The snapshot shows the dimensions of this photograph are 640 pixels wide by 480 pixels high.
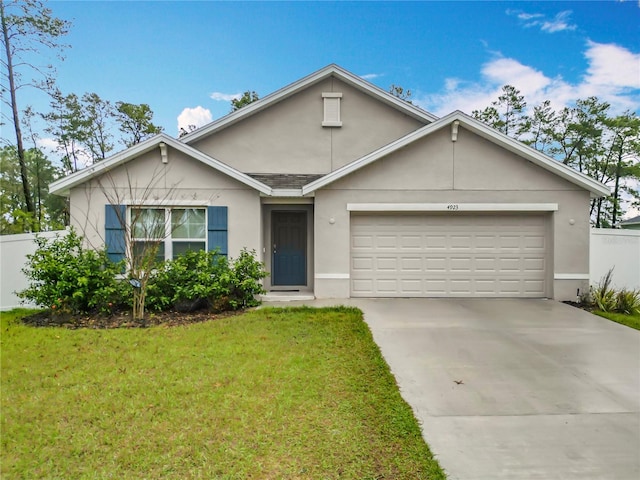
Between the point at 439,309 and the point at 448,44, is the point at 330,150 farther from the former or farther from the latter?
the point at 448,44

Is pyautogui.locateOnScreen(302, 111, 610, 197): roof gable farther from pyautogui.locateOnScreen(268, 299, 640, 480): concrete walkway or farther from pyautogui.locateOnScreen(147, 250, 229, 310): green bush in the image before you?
pyautogui.locateOnScreen(268, 299, 640, 480): concrete walkway

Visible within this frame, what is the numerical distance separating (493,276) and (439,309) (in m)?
2.39

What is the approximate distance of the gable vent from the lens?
1189 cm

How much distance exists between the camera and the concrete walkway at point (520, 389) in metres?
3.12

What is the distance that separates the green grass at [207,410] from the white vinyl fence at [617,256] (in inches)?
318

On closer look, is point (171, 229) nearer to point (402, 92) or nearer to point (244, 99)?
point (244, 99)

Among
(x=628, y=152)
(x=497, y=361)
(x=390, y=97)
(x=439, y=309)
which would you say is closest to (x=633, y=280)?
(x=439, y=309)

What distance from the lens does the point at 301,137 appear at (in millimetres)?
11805

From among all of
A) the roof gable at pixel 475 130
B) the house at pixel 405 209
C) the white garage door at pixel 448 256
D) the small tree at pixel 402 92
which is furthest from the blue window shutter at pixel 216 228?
the small tree at pixel 402 92

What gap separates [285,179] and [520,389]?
8.24m

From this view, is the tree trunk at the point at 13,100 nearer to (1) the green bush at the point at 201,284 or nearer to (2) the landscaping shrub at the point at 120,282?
(2) the landscaping shrub at the point at 120,282

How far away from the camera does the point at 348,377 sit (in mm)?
4676

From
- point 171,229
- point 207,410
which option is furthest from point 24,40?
point 207,410

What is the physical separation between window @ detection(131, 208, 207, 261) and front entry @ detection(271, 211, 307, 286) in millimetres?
2324
